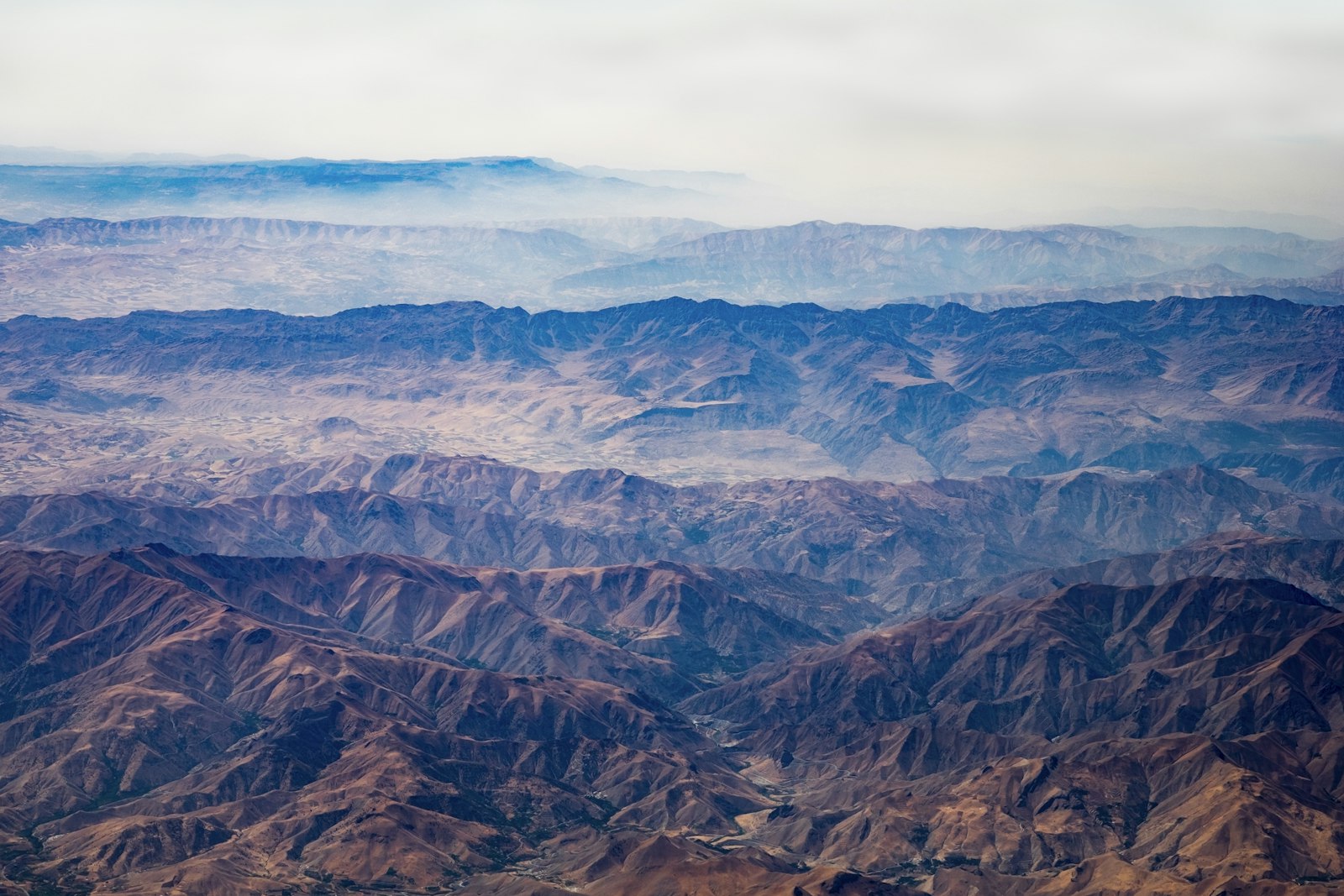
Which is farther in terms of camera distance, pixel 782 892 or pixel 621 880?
pixel 621 880

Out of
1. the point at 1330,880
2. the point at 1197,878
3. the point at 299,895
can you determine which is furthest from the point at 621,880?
the point at 1330,880

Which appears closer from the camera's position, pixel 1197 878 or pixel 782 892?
pixel 782 892

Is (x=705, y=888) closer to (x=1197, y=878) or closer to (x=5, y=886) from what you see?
(x=1197, y=878)

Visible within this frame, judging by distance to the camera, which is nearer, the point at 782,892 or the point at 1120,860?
the point at 782,892

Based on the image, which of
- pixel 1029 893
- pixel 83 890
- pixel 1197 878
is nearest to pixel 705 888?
pixel 1029 893

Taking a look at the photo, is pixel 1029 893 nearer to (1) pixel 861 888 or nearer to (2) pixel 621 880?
(1) pixel 861 888

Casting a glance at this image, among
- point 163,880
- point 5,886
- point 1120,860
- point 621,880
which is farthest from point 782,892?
point 5,886

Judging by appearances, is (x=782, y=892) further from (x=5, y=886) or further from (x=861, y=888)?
(x=5, y=886)
